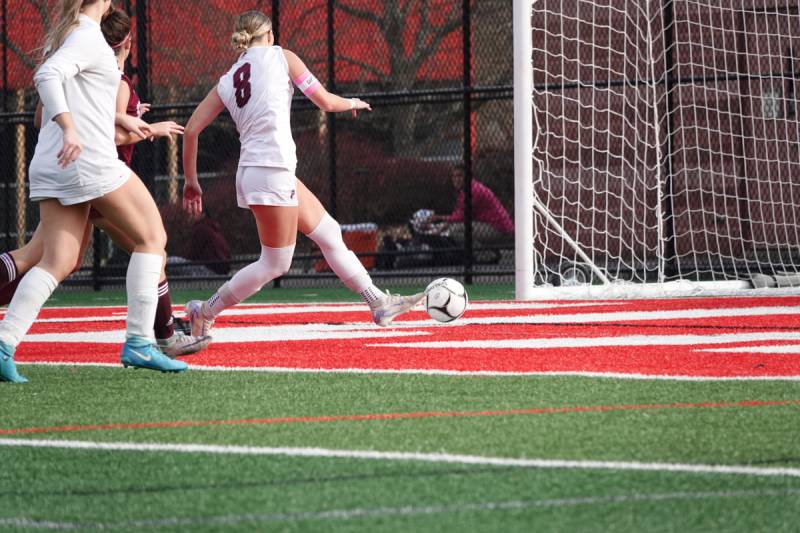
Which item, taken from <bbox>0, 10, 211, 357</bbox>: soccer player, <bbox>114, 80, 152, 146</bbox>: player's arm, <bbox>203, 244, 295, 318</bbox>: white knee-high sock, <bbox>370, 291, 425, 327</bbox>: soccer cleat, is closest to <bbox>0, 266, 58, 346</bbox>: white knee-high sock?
<bbox>0, 10, 211, 357</bbox>: soccer player

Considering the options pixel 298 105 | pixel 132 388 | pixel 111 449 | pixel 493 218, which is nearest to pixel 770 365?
pixel 132 388

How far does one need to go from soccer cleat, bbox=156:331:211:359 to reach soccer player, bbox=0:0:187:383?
32.8 inches

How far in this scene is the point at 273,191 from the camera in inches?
312

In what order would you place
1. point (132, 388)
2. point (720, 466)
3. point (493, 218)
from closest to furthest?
1. point (720, 466)
2. point (132, 388)
3. point (493, 218)

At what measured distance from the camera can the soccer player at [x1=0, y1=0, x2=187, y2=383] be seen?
249 inches

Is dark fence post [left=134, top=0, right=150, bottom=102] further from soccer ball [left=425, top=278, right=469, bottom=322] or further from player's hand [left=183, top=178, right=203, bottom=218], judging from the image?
player's hand [left=183, top=178, right=203, bottom=218]

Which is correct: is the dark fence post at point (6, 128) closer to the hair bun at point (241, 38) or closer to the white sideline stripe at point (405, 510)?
the hair bun at point (241, 38)

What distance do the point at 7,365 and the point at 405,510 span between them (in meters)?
3.34

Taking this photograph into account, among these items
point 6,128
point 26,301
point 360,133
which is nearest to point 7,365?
point 26,301

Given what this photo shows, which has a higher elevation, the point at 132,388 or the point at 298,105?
the point at 298,105

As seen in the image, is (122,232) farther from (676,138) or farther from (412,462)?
(676,138)

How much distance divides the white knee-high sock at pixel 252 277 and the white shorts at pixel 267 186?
292 mm

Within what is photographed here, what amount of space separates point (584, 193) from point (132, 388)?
30.5 ft

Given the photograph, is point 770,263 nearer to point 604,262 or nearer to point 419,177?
point 604,262
